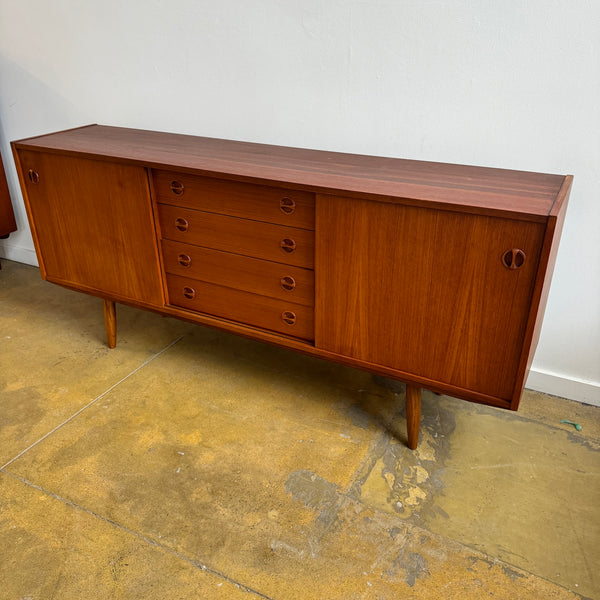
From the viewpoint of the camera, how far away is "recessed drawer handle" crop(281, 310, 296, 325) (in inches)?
69.7

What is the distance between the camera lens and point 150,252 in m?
1.95

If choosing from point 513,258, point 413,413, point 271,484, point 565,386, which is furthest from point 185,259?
point 565,386

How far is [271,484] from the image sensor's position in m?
1.66

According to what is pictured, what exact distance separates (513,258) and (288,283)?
2.11 feet

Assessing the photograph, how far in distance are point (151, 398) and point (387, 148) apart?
1.14 m

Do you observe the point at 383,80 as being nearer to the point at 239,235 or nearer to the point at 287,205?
the point at 287,205

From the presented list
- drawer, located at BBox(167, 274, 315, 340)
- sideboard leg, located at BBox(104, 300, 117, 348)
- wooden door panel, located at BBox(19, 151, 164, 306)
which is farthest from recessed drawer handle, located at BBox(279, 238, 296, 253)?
sideboard leg, located at BBox(104, 300, 117, 348)

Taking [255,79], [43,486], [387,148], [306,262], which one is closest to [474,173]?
[387,148]

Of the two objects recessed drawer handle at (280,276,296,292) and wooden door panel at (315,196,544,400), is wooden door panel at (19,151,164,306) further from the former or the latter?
wooden door panel at (315,196,544,400)

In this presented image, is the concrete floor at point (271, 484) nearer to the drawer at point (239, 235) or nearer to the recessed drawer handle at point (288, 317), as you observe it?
the recessed drawer handle at point (288, 317)

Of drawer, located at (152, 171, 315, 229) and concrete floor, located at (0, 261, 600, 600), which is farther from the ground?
drawer, located at (152, 171, 315, 229)

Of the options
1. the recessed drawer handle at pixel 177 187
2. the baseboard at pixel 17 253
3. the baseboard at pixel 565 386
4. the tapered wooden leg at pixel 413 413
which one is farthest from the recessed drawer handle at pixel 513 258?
the baseboard at pixel 17 253

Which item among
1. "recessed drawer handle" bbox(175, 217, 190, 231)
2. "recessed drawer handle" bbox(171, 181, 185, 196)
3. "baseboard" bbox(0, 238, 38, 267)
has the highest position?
"recessed drawer handle" bbox(171, 181, 185, 196)

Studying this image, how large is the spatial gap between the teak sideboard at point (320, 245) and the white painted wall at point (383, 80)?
0.12 metres
